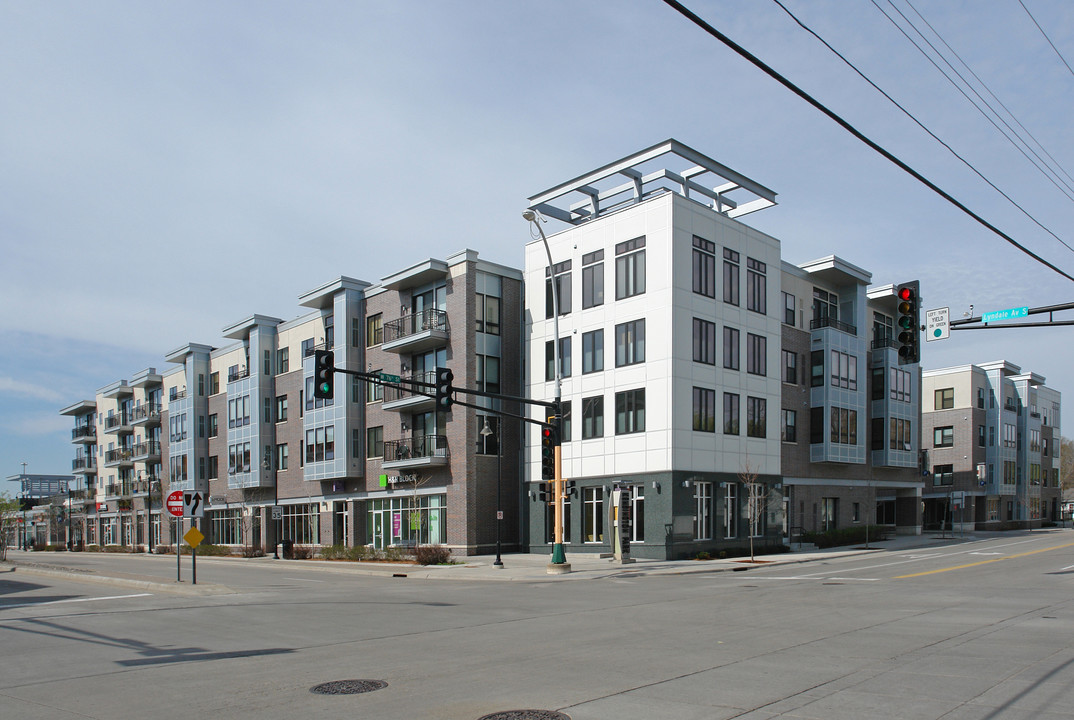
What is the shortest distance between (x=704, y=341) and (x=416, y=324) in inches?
633

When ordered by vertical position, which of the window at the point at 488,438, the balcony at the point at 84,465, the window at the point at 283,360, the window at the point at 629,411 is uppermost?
the window at the point at 283,360

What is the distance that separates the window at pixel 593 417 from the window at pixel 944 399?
43617 millimetres

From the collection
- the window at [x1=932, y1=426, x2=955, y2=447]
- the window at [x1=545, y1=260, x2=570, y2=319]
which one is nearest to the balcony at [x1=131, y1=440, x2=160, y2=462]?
the window at [x1=545, y1=260, x2=570, y2=319]

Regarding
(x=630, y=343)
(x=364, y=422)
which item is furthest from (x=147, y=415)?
(x=630, y=343)

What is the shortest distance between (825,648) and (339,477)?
140 feet

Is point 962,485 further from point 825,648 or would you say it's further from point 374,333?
point 825,648

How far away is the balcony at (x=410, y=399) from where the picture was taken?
44656mm

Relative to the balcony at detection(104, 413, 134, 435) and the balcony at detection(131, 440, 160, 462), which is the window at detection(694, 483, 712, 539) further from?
the balcony at detection(104, 413, 134, 435)

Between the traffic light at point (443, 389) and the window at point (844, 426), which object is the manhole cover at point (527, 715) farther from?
the window at point (844, 426)

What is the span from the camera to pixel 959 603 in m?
17.0

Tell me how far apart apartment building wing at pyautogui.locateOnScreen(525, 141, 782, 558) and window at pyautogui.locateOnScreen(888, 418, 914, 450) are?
15102 mm

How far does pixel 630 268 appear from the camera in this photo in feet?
129

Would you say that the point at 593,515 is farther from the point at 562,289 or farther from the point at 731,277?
the point at 731,277

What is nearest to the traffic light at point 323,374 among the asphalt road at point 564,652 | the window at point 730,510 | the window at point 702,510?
the asphalt road at point 564,652
